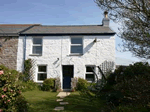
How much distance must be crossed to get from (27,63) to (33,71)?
85 centimetres

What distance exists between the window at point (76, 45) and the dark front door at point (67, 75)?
1456 millimetres

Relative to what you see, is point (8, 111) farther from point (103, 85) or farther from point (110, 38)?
point (110, 38)

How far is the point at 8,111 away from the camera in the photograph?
4465mm

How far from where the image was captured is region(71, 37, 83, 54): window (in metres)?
13.5

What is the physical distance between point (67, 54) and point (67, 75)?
6.27 ft

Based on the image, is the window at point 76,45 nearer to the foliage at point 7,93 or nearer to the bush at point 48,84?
the bush at point 48,84

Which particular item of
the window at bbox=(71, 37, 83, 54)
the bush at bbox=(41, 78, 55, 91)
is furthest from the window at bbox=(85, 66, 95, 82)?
the bush at bbox=(41, 78, 55, 91)

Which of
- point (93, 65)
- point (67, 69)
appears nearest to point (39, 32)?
point (67, 69)

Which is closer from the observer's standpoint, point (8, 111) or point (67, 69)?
point (8, 111)

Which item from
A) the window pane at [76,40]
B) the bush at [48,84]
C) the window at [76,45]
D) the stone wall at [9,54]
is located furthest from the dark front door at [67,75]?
the stone wall at [9,54]

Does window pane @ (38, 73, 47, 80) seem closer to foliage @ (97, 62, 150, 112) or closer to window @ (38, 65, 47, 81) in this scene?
window @ (38, 65, 47, 81)

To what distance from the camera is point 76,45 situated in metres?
13.5

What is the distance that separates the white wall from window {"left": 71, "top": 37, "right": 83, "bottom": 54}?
423 millimetres

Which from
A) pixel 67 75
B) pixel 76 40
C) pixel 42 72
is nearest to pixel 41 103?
pixel 42 72
